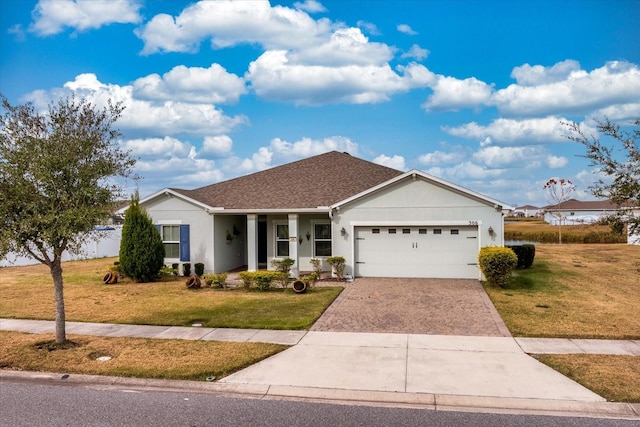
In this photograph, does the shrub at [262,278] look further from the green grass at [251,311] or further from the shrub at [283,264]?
the shrub at [283,264]

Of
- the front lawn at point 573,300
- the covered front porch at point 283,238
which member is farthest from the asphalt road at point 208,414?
the covered front porch at point 283,238

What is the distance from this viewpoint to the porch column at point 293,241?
61.9 feet

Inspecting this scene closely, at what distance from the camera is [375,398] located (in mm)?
7086

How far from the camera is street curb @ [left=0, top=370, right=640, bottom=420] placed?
661 cm

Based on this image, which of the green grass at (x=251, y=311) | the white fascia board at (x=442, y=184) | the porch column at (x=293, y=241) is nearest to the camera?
the green grass at (x=251, y=311)

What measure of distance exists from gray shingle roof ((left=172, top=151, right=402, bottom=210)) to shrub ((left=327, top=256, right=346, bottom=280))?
7.79 ft

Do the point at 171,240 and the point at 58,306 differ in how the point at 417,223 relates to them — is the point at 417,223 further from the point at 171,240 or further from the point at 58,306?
the point at 58,306

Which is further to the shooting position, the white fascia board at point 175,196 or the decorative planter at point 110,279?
the white fascia board at point 175,196

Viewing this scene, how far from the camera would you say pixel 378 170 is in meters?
23.3

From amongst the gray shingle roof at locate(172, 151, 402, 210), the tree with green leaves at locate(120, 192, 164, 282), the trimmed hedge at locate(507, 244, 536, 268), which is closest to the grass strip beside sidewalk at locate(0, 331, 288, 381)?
the tree with green leaves at locate(120, 192, 164, 282)

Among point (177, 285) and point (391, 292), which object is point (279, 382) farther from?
point (177, 285)

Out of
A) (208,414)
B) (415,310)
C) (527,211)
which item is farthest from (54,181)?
(527,211)

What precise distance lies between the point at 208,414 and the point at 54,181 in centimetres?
556

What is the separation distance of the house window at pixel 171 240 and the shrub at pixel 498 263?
1206 centimetres
